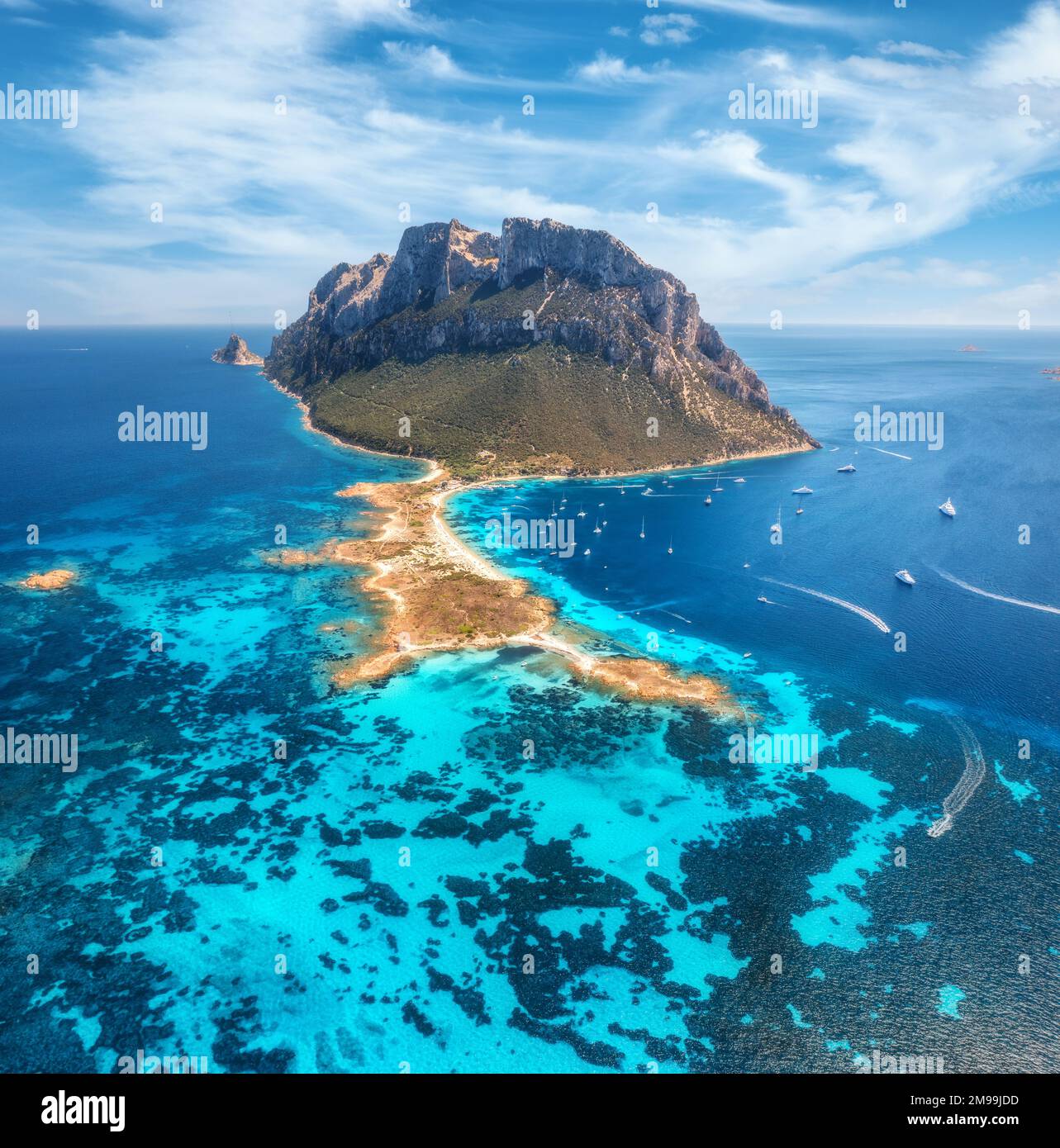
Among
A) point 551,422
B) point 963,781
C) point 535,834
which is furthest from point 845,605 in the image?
point 551,422

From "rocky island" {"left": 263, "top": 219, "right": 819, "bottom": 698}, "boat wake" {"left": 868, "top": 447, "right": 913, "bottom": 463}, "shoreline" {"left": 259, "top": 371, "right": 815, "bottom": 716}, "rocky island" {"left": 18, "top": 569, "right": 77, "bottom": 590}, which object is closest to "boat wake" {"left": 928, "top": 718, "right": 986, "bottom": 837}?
"shoreline" {"left": 259, "top": 371, "right": 815, "bottom": 716}

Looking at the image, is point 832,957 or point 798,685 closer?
point 832,957

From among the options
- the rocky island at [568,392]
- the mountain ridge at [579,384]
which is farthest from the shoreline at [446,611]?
the mountain ridge at [579,384]

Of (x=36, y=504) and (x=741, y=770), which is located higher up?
(x=36, y=504)

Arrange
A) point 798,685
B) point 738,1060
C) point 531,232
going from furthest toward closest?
point 531,232
point 798,685
point 738,1060

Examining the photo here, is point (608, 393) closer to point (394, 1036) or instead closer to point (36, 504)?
point (36, 504)

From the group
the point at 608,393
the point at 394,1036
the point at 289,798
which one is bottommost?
the point at 394,1036

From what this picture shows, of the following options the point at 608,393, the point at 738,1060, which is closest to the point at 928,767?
the point at 738,1060

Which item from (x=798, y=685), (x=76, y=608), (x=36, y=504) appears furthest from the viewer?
(x=36, y=504)
